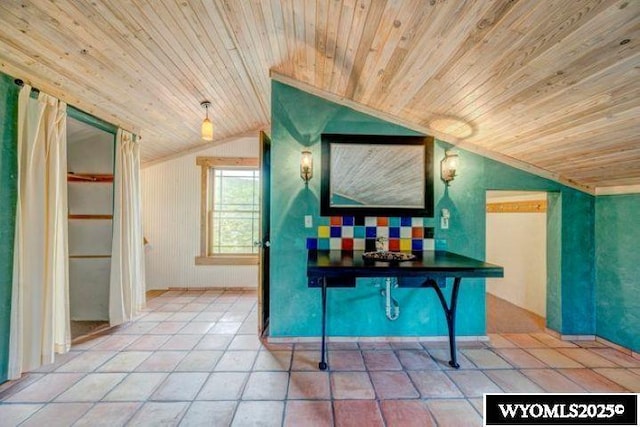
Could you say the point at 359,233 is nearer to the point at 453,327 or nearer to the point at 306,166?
the point at 306,166

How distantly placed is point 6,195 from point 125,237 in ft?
3.85

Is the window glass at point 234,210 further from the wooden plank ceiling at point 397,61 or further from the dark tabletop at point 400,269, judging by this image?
the dark tabletop at point 400,269

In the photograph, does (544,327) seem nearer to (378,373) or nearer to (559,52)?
(378,373)

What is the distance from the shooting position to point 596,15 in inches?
47.0

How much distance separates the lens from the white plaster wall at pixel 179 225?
14.8ft

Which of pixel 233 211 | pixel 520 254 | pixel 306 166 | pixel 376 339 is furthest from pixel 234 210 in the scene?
pixel 520 254

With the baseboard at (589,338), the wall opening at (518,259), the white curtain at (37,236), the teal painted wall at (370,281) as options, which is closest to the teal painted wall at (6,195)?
the white curtain at (37,236)

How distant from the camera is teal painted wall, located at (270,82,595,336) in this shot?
2754 mm

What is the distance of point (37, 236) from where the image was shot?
2.11m

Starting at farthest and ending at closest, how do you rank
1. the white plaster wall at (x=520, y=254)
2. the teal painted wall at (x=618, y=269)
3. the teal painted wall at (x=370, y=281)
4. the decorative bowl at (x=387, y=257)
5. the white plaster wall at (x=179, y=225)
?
the white plaster wall at (x=179, y=225) < the white plaster wall at (x=520, y=254) < the teal painted wall at (x=370, y=281) < the teal painted wall at (x=618, y=269) < the decorative bowl at (x=387, y=257)

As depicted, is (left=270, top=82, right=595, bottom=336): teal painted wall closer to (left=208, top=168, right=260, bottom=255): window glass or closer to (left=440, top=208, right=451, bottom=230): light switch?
(left=440, top=208, right=451, bottom=230): light switch

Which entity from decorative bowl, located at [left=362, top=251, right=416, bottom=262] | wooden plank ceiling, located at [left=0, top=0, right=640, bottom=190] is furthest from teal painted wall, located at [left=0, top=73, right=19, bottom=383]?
decorative bowl, located at [left=362, top=251, right=416, bottom=262]

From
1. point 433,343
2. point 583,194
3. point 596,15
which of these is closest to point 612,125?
point 596,15

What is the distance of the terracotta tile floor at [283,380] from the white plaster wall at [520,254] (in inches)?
29.9
